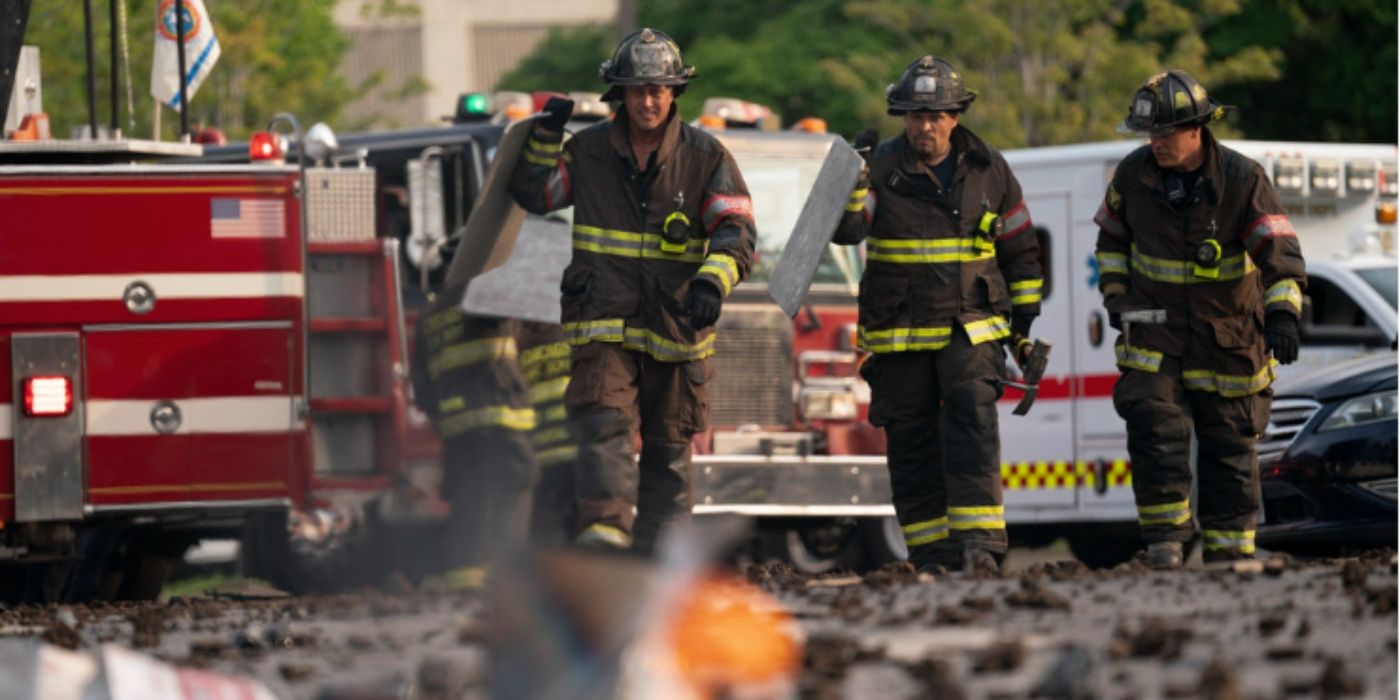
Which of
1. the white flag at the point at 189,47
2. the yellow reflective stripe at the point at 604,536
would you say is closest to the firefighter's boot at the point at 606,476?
the yellow reflective stripe at the point at 604,536

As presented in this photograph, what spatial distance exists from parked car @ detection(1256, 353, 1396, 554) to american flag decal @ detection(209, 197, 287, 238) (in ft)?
13.7

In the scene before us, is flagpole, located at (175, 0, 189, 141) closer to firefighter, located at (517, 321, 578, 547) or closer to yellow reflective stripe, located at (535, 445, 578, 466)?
firefighter, located at (517, 321, 578, 547)

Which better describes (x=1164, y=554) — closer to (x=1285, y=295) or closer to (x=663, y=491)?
(x=1285, y=295)

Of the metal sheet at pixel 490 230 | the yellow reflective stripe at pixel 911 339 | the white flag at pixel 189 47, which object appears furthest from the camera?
the white flag at pixel 189 47

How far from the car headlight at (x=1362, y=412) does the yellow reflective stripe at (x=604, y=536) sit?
354 centimetres

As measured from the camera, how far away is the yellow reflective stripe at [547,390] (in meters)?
11.2

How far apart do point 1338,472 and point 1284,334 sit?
1917 millimetres

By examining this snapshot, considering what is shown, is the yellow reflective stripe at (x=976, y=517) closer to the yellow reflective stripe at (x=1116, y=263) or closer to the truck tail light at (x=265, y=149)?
the yellow reflective stripe at (x=1116, y=263)

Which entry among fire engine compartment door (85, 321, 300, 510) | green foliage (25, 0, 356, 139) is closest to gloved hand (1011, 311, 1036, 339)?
fire engine compartment door (85, 321, 300, 510)

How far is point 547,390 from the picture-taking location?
36.8 ft

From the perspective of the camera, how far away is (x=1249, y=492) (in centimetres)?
981

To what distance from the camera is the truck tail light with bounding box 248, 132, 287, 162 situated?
1168cm

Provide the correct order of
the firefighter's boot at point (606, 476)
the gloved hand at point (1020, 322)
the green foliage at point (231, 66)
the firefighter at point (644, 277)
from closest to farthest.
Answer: the firefighter's boot at point (606, 476) → the firefighter at point (644, 277) → the gloved hand at point (1020, 322) → the green foliage at point (231, 66)

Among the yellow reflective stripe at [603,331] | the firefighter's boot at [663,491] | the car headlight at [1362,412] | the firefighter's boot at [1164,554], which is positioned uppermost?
the yellow reflective stripe at [603,331]
